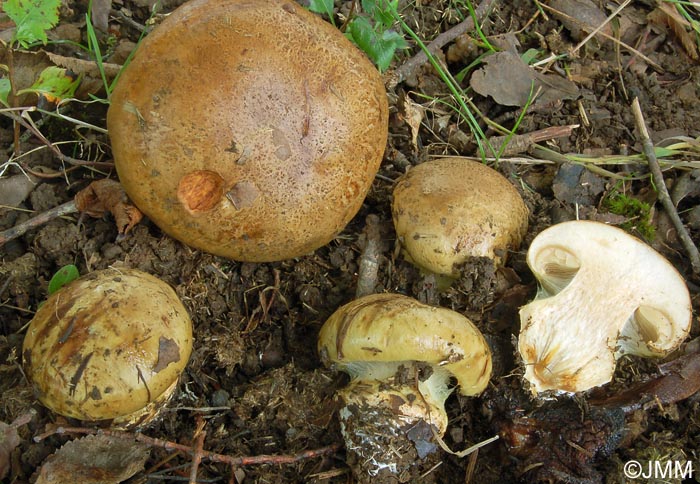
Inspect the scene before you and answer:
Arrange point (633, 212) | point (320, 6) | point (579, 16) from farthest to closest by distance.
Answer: point (579, 16) → point (633, 212) → point (320, 6)

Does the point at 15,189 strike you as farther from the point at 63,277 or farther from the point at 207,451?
the point at 207,451

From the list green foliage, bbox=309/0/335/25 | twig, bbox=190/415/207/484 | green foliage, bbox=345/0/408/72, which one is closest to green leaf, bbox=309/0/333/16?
green foliage, bbox=309/0/335/25

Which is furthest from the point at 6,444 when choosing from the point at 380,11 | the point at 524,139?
the point at 524,139

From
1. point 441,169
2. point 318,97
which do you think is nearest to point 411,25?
point 441,169

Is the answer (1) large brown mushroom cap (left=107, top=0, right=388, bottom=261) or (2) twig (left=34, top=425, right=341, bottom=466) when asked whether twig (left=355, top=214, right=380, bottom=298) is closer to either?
(1) large brown mushroom cap (left=107, top=0, right=388, bottom=261)

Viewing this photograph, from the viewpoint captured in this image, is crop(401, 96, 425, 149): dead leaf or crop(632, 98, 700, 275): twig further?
crop(401, 96, 425, 149): dead leaf

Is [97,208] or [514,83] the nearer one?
[97,208]

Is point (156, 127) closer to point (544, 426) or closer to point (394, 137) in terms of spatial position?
point (394, 137)

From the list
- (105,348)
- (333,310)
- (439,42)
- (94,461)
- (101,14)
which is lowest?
(94,461)
